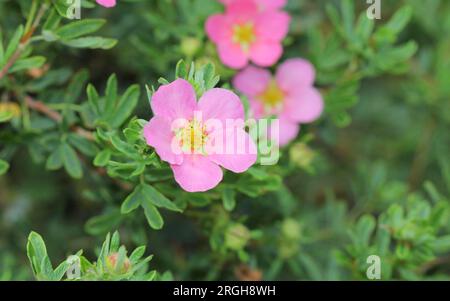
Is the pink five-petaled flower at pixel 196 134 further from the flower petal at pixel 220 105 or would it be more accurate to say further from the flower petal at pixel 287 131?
the flower petal at pixel 287 131

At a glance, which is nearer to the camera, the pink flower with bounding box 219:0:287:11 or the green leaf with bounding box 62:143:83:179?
the green leaf with bounding box 62:143:83:179

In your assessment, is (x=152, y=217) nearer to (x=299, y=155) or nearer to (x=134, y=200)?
(x=134, y=200)

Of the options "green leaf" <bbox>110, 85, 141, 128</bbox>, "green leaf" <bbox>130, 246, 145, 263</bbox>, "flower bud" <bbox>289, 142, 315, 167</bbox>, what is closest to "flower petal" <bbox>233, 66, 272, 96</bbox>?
"flower bud" <bbox>289, 142, 315, 167</bbox>

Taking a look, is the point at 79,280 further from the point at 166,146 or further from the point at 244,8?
the point at 244,8

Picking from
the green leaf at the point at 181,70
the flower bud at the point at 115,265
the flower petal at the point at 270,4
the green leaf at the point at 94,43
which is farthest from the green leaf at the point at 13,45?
the flower petal at the point at 270,4

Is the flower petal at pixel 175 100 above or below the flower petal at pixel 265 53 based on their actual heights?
below

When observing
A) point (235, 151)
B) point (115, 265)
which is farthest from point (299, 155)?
point (115, 265)

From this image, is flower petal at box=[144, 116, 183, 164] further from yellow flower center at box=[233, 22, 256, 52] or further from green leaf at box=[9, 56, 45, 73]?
yellow flower center at box=[233, 22, 256, 52]
